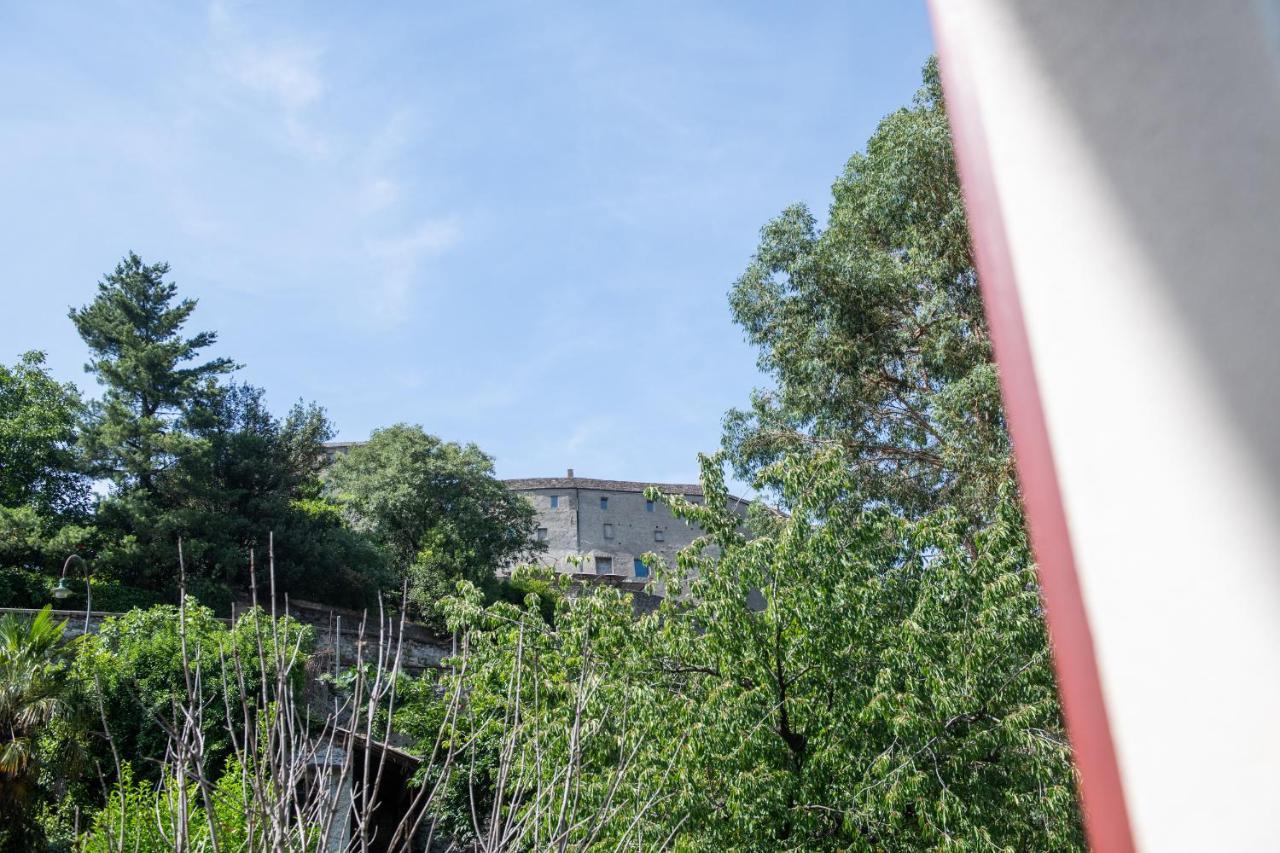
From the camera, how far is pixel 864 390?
17797mm

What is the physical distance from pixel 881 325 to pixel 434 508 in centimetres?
2127

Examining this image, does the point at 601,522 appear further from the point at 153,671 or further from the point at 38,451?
the point at 153,671

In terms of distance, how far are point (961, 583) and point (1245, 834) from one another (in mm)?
10158

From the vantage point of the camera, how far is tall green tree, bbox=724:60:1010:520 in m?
16.9

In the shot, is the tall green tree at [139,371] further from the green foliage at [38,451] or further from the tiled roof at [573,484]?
the tiled roof at [573,484]

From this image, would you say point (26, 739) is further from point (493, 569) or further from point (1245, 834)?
point (493, 569)

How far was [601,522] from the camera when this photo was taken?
5094 cm

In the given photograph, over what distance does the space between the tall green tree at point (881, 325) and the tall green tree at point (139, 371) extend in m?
18.3

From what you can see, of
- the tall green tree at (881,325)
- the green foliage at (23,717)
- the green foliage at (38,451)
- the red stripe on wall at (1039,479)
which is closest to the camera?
the red stripe on wall at (1039,479)

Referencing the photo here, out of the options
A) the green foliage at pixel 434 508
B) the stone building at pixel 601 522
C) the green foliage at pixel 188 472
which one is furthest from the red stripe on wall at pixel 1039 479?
the stone building at pixel 601 522

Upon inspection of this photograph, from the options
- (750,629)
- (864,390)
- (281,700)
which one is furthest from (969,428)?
(281,700)

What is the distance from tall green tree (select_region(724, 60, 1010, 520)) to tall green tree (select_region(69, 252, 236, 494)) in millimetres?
18257

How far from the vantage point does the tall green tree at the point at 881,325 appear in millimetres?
16875

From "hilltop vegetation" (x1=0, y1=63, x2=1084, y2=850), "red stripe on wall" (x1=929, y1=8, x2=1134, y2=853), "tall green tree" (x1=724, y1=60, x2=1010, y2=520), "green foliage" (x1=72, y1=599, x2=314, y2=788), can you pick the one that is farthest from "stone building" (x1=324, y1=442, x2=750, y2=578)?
"red stripe on wall" (x1=929, y1=8, x2=1134, y2=853)
